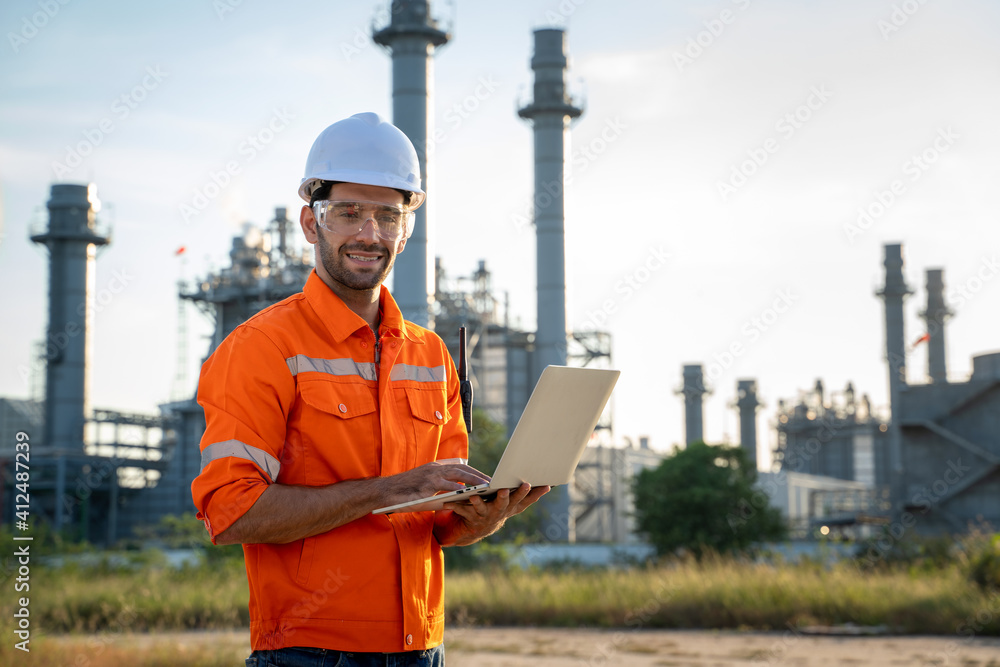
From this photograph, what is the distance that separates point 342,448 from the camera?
2.25m

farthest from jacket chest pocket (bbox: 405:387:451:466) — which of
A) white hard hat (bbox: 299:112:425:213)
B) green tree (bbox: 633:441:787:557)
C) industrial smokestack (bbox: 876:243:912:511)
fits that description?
industrial smokestack (bbox: 876:243:912:511)

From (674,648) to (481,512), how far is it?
8245mm

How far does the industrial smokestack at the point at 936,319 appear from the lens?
1495 inches

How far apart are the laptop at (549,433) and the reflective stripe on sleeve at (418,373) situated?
356 mm

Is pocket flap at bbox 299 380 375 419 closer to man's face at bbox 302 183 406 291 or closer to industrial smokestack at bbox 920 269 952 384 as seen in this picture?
man's face at bbox 302 183 406 291

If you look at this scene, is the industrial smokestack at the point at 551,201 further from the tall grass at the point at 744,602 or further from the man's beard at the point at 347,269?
the man's beard at the point at 347,269

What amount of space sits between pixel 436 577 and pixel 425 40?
22.9 m

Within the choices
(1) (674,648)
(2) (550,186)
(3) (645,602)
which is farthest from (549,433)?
(2) (550,186)

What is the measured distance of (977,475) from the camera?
2744 centimetres

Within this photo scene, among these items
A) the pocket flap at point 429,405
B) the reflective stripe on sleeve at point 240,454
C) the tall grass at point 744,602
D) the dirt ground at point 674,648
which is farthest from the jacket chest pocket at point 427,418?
the tall grass at point 744,602

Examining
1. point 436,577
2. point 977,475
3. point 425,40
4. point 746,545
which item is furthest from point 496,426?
point 436,577

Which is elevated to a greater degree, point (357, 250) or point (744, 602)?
point (357, 250)

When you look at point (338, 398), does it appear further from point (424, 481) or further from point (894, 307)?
point (894, 307)

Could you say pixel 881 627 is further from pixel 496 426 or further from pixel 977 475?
pixel 977 475
